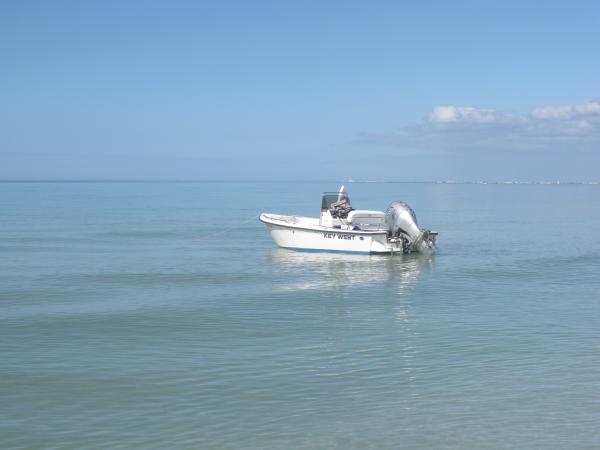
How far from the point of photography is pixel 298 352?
2017 centimetres

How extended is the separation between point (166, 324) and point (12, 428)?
31.4 ft

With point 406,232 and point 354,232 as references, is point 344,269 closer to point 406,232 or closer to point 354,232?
point 354,232

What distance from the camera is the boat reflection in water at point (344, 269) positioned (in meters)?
32.9

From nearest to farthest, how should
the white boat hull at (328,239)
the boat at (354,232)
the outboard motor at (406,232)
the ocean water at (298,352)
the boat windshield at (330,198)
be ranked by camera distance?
1. the ocean water at (298,352)
2. the white boat hull at (328,239)
3. the boat at (354,232)
4. the outboard motor at (406,232)
5. the boat windshield at (330,198)

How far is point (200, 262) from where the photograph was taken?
39.8 metres

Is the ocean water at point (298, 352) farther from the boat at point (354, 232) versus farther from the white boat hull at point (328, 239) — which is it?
the boat at point (354, 232)

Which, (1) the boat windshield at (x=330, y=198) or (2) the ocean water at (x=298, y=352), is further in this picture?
(1) the boat windshield at (x=330, y=198)

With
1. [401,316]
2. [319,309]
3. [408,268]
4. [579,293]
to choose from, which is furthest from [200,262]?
[579,293]

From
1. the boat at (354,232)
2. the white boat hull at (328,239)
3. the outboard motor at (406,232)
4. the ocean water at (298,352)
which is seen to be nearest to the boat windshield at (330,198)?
the boat at (354,232)

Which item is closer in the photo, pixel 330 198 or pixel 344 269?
pixel 344 269

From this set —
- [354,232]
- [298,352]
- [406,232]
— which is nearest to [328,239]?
[354,232]

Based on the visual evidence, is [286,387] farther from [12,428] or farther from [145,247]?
[145,247]

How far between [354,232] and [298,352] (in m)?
21.9

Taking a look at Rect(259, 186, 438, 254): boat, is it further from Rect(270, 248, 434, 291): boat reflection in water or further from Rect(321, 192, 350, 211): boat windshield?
Rect(270, 248, 434, 291): boat reflection in water
